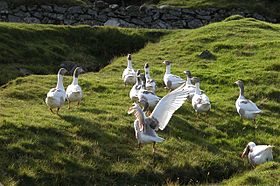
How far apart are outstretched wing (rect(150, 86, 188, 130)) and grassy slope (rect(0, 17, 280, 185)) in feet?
3.23

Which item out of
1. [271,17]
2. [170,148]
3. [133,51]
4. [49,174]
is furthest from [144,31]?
[49,174]

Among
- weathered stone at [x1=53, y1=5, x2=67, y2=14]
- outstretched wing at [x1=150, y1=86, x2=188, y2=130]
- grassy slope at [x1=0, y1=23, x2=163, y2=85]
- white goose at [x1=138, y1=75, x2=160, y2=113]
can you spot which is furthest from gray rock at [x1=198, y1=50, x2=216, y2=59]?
weathered stone at [x1=53, y1=5, x2=67, y2=14]

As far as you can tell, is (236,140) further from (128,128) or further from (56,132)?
(56,132)

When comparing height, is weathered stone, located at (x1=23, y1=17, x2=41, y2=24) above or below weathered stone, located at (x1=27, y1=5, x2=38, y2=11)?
below

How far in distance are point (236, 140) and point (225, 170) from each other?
1.85 meters

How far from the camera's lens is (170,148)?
13602 millimetres

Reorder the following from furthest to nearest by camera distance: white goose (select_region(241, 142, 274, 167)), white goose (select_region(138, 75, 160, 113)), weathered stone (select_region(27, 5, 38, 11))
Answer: weathered stone (select_region(27, 5, 38, 11))
white goose (select_region(138, 75, 160, 113))
white goose (select_region(241, 142, 274, 167))

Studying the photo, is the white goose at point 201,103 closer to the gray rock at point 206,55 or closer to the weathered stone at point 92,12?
the gray rock at point 206,55

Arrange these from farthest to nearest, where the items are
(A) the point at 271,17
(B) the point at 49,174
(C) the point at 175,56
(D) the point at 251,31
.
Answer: (A) the point at 271,17
(D) the point at 251,31
(C) the point at 175,56
(B) the point at 49,174

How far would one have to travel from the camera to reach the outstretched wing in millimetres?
12688

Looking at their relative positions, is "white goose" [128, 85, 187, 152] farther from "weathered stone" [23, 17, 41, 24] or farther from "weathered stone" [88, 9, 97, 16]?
"weathered stone" [88, 9, 97, 16]

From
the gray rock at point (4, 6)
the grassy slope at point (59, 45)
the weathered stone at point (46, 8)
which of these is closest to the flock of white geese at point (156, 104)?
the grassy slope at point (59, 45)

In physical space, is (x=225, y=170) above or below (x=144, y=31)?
below

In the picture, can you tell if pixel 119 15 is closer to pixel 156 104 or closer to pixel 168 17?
pixel 168 17
